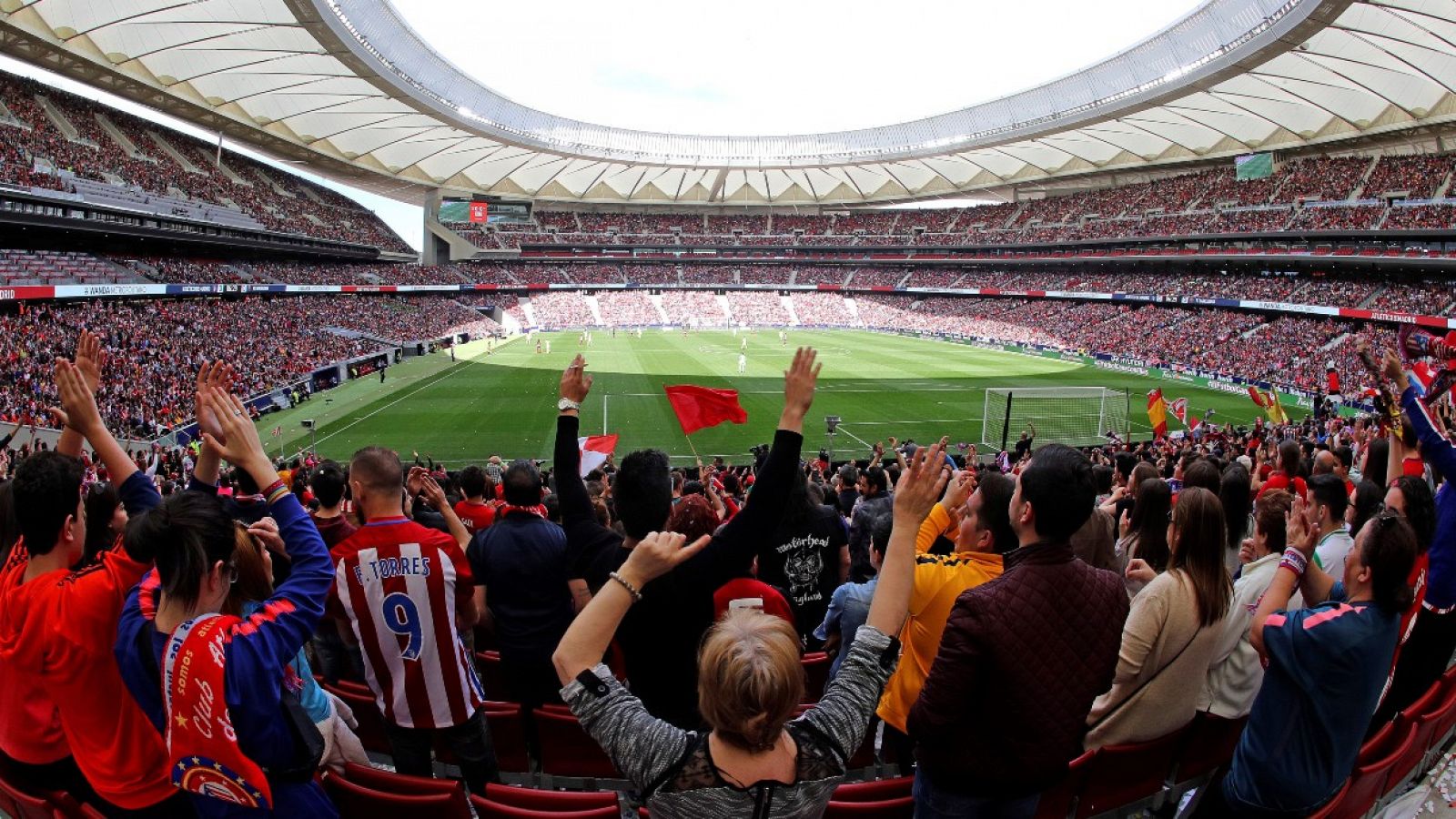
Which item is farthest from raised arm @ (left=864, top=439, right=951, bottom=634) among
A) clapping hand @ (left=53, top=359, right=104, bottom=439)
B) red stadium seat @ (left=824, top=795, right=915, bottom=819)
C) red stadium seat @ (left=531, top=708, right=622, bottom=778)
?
clapping hand @ (left=53, top=359, right=104, bottom=439)

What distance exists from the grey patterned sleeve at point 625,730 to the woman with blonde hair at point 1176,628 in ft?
7.04

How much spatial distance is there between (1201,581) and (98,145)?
5160 centimetres

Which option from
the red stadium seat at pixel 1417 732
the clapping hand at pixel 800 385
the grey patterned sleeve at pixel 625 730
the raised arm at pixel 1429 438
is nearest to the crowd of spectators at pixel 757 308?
the raised arm at pixel 1429 438

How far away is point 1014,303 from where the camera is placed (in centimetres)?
7050

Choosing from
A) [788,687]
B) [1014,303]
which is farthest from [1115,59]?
[788,687]

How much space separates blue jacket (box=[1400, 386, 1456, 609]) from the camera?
4492 mm

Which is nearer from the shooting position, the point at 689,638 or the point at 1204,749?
the point at 689,638

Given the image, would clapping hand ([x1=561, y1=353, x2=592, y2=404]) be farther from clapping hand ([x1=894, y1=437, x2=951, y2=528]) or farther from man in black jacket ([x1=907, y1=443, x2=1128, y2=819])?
man in black jacket ([x1=907, y1=443, x2=1128, y2=819])

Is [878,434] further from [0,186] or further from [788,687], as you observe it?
[0,186]

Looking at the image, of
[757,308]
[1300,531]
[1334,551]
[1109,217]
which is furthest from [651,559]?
[757,308]

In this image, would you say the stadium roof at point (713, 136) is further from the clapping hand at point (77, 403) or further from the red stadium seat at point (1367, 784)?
the red stadium seat at point (1367, 784)

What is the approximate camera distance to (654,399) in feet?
107

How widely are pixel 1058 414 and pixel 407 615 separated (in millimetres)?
31323

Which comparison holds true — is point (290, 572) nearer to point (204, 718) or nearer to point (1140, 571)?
point (204, 718)
